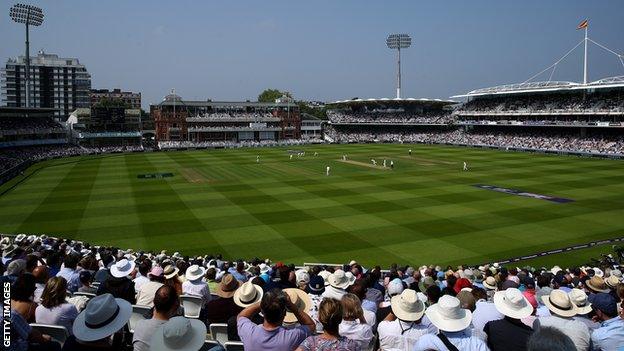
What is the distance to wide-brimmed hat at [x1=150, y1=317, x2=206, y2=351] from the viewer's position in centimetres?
402

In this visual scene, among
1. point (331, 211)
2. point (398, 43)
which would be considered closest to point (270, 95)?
point (398, 43)

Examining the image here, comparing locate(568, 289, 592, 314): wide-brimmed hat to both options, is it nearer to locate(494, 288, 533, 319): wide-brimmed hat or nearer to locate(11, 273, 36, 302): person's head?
locate(494, 288, 533, 319): wide-brimmed hat

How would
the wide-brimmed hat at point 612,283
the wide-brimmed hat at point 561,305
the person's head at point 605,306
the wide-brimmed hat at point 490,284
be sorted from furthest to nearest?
the wide-brimmed hat at point 490,284 < the wide-brimmed hat at point 612,283 < the wide-brimmed hat at point 561,305 < the person's head at point 605,306

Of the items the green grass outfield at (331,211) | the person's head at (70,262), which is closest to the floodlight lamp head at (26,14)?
the green grass outfield at (331,211)

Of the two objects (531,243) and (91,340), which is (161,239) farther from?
(91,340)

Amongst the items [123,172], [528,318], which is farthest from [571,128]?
[528,318]

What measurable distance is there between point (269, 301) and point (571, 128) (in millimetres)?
76847

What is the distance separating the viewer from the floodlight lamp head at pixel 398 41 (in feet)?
335

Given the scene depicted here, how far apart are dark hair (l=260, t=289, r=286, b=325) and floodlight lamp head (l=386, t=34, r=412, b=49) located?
342 feet

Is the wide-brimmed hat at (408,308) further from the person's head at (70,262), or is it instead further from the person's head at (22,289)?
the person's head at (70,262)

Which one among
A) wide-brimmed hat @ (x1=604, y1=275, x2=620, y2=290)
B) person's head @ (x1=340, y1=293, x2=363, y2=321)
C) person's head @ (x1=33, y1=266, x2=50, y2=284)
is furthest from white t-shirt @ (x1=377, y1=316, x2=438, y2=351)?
wide-brimmed hat @ (x1=604, y1=275, x2=620, y2=290)

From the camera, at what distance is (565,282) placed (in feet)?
38.0

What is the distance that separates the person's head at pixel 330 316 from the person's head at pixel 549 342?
162 centimetres

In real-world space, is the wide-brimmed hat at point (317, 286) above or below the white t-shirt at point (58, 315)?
below
